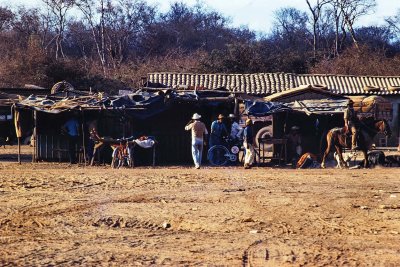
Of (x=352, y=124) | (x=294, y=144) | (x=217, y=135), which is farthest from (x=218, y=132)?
(x=352, y=124)

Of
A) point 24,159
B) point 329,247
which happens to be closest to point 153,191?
point 329,247

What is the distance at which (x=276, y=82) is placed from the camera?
39.7 meters

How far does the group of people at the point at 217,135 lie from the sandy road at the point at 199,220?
3.18m

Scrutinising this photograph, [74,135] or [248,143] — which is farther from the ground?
[74,135]

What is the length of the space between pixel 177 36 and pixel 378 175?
51.9 meters

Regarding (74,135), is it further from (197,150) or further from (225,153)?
(225,153)

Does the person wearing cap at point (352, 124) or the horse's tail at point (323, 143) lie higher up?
the person wearing cap at point (352, 124)

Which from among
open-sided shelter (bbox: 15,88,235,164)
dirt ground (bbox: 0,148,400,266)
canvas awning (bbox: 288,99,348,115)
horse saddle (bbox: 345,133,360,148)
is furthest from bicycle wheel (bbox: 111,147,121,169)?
horse saddle (bbox: 345,133,360,148)

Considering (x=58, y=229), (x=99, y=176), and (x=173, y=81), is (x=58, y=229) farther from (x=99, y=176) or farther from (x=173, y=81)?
(x=173, y=81)

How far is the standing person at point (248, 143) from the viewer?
74.0 ft

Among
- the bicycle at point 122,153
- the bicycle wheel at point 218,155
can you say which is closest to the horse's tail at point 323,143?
the bicycle wheel at point 218,155

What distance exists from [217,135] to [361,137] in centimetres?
448

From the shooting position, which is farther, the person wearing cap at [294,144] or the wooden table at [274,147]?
the person wearing cap at [294,144]

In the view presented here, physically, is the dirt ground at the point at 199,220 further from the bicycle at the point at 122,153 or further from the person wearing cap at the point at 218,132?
the person wearing cap at the point at 218,132
